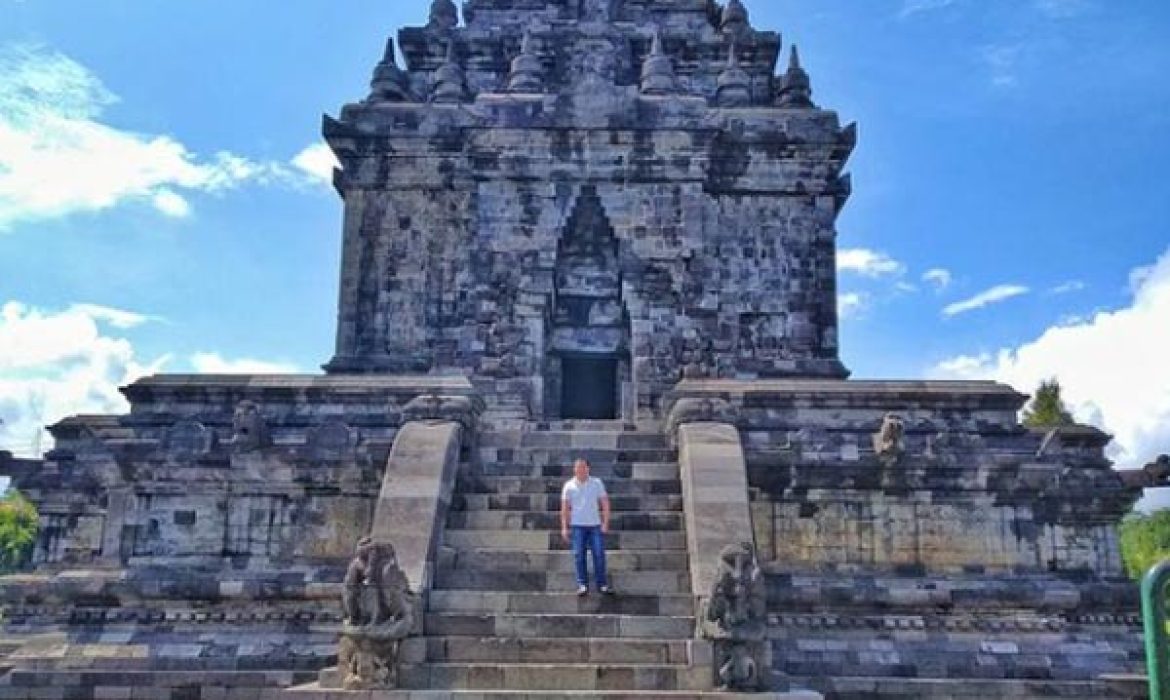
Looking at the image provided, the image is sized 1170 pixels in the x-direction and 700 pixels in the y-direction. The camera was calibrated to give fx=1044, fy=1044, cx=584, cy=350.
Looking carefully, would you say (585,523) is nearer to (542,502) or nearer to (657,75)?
(542,502)

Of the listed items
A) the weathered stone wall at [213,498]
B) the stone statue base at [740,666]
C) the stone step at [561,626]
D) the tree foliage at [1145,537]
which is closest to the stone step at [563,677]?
the stone statue base at [740,666]

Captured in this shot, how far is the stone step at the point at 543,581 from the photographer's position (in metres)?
11.1

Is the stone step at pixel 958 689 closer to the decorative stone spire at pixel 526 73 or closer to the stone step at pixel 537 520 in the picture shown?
the stone step at pixel 537 520

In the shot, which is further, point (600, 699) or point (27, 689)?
point (27, 689)

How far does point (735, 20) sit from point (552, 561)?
724 inches

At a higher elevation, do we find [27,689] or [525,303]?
[525,303]

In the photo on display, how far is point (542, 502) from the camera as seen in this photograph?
42.1ft

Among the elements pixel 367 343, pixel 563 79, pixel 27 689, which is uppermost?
pixel 563 79

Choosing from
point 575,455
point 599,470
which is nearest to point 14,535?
point 575,455

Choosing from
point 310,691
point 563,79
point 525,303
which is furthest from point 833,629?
point 563,79

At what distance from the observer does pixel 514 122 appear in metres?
21.9

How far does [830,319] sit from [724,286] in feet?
7.87

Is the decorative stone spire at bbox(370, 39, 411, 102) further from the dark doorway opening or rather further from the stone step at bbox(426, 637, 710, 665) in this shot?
the stone step at bbox(426, 637, 710, 665)

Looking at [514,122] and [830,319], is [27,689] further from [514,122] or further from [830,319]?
[830,319]
